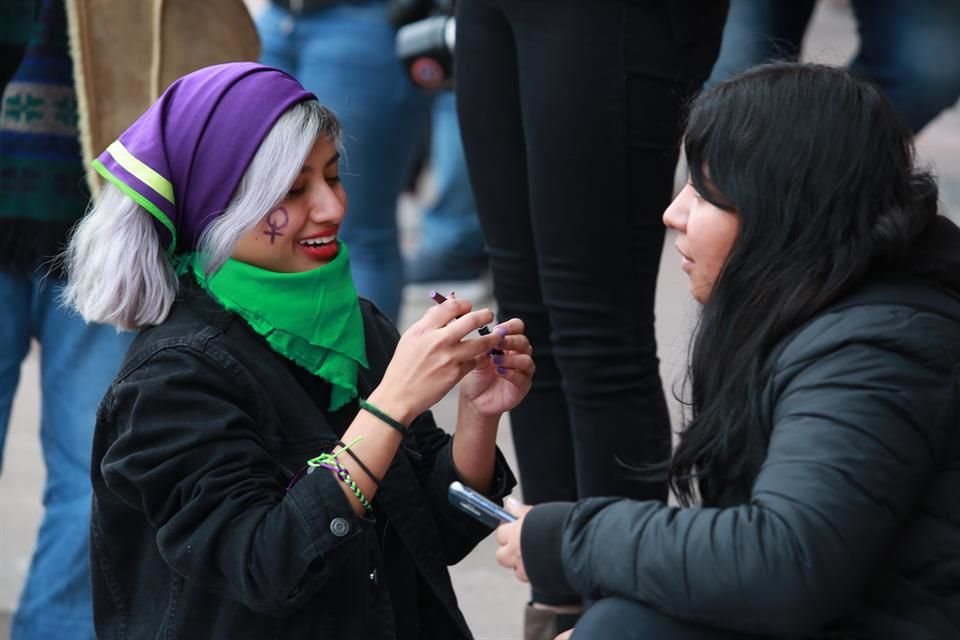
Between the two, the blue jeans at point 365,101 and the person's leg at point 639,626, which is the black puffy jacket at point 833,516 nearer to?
the person's leg at point 639,626

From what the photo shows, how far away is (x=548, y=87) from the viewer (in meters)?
2.38

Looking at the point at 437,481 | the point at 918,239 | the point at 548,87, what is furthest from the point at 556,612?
the point at 918,239

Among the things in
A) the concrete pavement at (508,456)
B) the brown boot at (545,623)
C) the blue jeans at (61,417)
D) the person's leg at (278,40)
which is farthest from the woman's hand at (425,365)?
the person's leg at (278,40)

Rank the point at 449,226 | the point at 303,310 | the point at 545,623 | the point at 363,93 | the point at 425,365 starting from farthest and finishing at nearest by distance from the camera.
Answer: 1. the point at 449,226
2. the point at 363,93
3. the point at 545,623
4. the point at 303,310
5. the point at 425,365

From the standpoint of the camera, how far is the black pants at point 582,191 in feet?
7.73

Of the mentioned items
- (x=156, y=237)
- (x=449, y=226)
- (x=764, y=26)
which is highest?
(x=764, y=26)

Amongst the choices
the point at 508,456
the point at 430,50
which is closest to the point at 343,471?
the point at 430,50

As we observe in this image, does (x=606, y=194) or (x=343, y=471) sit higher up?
(x=606, y=194)

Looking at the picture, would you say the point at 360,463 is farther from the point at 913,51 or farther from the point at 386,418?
the point at 913,51

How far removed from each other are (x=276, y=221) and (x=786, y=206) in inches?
27.8

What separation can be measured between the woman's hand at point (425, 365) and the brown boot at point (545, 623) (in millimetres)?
748

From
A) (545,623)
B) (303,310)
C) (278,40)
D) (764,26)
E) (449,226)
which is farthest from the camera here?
(449,226)

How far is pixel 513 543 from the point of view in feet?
5.92

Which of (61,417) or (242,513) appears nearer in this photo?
(242,513)
